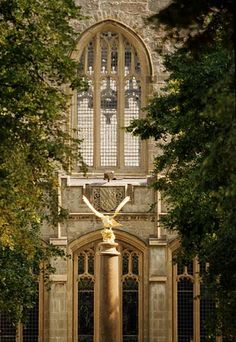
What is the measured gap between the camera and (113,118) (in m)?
37.7

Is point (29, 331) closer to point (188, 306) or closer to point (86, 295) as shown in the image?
point (86, 295)

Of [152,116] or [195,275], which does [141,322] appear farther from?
[152,116]

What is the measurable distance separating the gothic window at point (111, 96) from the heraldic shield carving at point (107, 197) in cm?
181

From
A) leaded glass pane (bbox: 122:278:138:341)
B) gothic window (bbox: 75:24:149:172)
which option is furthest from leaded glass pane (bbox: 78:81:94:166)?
leaded glass pane (bbox: 122:278:138:341)

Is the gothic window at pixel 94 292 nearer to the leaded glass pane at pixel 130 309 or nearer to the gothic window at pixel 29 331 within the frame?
the leaded glass pane at pixel 130 309

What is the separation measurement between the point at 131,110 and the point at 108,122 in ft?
2.60

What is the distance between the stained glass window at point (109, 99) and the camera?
37.5 metres

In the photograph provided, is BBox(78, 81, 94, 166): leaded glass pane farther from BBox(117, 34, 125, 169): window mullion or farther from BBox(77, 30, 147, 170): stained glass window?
BBox(117, 34, 125, 169): window mullion

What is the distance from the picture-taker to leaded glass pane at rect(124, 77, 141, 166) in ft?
123

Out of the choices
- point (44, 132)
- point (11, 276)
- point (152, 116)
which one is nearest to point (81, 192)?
point (11, 276)

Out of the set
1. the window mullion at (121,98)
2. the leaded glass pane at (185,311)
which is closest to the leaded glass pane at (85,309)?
the leaded glass pane at (185,311)

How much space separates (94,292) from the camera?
3572 cm

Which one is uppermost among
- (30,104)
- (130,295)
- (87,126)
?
(87,126)

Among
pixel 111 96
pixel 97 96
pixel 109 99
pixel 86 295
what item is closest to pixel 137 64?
pixel 111 96
